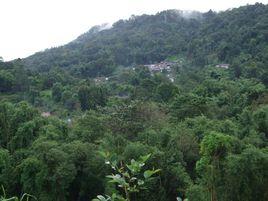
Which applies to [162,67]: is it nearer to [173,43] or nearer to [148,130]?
[173,43]

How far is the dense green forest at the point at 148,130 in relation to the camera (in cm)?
1530

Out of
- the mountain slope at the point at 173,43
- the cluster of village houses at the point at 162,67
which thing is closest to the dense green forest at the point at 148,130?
the mountain slope at the point at 173,43

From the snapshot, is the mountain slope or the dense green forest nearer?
the dense green forest

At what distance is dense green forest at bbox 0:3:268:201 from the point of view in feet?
50.2

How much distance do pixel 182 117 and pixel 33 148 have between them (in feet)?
45.2

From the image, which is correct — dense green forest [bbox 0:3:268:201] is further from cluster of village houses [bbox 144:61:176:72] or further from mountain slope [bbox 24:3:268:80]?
cluster of village houses [bbox 144:61:176:72]

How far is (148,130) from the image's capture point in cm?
2339

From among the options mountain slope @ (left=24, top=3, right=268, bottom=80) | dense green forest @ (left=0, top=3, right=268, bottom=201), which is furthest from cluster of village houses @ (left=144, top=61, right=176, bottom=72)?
mountain slope @ (left=24, top=3, right=268, bottom=80)

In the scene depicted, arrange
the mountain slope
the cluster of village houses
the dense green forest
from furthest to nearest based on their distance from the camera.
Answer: the cluster of village houses, the mountain slope, the dense green forest

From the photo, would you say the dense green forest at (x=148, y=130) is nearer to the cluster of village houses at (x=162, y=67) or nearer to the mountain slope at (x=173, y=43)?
the mountain slope at (x=173, y=43)

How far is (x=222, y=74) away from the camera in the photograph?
53.1 meters

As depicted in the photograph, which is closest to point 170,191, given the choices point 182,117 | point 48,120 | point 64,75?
point 48,120

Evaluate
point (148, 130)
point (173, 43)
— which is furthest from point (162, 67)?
point (148, 130)

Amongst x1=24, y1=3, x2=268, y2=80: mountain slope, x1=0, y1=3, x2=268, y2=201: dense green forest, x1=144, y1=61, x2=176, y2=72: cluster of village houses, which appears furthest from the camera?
x1=144, y1=61, x2=176, y2=72: cluster of village houses
